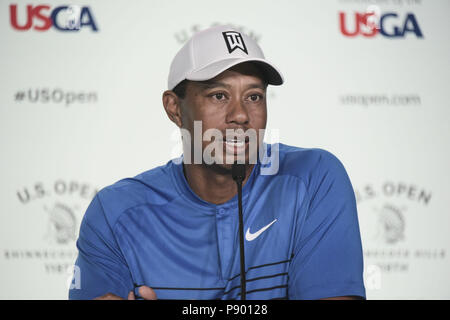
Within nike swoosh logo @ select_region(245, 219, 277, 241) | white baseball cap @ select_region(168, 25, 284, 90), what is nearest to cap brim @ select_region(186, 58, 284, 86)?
white baseball cap @ select_region(168, 25, 284, 90)

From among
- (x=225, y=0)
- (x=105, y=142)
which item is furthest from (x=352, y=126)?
(x=105, y=142)

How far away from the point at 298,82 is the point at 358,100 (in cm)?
23

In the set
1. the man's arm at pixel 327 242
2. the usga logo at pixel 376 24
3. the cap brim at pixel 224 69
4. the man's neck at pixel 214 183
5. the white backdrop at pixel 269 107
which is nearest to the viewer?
the man's arm at pixel 327 242

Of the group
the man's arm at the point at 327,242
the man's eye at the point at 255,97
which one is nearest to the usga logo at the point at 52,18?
the man's eye at the point at 255,97

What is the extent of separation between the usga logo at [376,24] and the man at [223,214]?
70 centimetres

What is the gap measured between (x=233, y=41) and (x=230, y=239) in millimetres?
507

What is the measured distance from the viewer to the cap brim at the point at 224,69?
1216 mm

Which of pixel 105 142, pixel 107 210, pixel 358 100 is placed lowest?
pixel 107 210

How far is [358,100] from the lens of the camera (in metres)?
1.84

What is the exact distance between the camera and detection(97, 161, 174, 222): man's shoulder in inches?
51.3

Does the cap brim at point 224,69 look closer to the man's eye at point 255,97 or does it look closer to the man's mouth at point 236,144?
the man's eye at point 255,97
